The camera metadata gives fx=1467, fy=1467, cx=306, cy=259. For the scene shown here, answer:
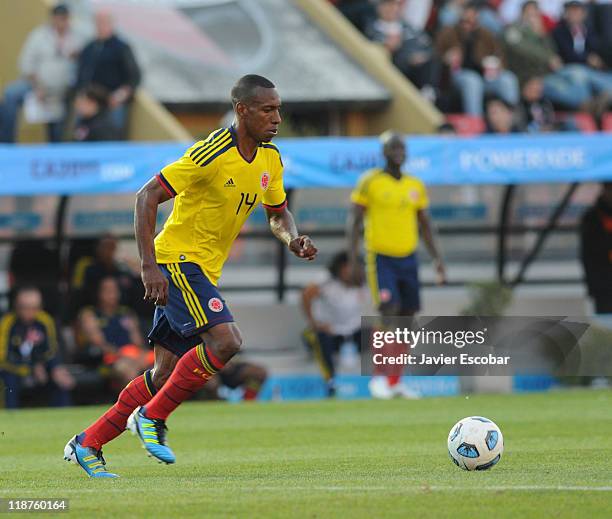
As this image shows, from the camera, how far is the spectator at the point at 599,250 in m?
17.2

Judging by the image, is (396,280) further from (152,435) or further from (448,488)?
(448,488)

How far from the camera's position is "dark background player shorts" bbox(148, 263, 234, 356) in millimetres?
8141

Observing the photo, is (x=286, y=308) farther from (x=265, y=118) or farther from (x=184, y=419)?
(x=265, y=118)

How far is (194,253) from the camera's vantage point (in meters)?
8.33

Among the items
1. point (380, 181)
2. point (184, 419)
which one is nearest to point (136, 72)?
point (380, 181)

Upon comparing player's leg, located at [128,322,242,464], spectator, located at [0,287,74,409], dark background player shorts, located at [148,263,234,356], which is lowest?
spectator, located at [0,287,74,409]

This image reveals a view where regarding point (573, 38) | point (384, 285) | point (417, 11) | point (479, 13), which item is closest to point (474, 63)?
point (479, 13)

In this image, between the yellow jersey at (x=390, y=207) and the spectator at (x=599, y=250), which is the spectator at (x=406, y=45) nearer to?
the spectator at (x=599, y=250)

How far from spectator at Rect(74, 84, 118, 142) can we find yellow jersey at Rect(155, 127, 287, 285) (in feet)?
32.2

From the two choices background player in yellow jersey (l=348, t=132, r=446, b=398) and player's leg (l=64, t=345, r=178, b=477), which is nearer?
player's leg (l=64, t=345, r=178, b=477)

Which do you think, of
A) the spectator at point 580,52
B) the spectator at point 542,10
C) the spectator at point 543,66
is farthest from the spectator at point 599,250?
the spectator at point 542,10

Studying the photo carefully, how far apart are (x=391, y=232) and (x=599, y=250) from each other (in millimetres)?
3312

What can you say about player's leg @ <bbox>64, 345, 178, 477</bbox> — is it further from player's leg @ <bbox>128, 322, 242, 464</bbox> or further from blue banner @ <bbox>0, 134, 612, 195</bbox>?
blue banner @ <bbox>0, 134, 612, 195</bbox>

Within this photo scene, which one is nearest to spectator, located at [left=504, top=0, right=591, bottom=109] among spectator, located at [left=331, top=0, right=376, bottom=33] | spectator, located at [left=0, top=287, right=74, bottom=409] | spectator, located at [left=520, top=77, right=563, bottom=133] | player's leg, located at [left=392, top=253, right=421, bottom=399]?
spectator, located at [left=520, top=77, right=563, bottom=133]
